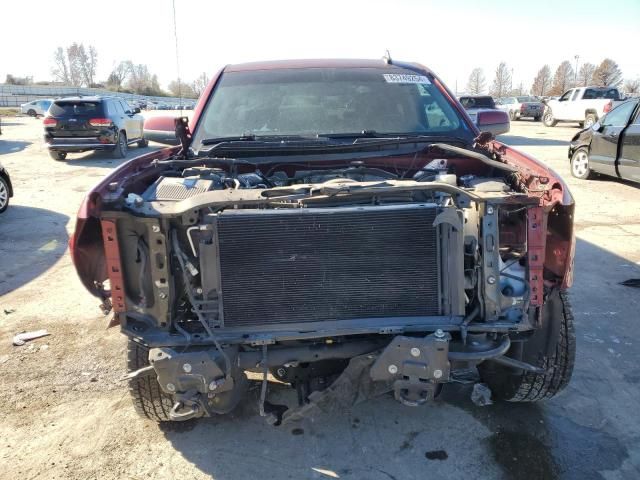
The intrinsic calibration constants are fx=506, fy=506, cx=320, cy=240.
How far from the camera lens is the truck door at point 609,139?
900 cm

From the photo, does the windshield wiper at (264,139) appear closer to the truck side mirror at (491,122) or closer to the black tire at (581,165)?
the truck side mirror at (491,122)

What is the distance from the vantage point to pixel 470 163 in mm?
3344

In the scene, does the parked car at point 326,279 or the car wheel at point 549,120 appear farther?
the car wheel at point 549,120

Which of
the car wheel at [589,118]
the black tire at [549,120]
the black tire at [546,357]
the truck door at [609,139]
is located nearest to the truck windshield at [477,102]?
the car wheel at [589,118]

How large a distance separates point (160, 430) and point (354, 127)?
2.34 meters

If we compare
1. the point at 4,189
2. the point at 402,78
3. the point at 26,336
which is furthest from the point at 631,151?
the point at 4,189

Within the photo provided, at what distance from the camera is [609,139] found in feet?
30.2

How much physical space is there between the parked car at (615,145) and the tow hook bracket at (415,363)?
320 inches

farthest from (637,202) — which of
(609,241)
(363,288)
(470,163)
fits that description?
(363,288)

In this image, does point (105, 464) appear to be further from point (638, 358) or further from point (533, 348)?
point (638, 358)

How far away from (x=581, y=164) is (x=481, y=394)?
29.6 ft

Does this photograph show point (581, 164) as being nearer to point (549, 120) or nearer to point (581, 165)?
point (581, 165)

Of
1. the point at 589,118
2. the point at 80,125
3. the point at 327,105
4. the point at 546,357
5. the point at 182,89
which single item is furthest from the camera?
the point at 589,118

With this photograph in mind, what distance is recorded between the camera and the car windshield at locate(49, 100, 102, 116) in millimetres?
13117
